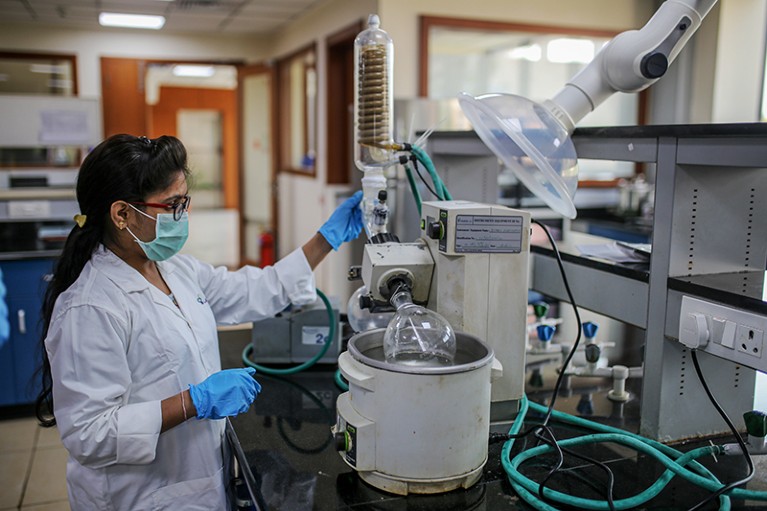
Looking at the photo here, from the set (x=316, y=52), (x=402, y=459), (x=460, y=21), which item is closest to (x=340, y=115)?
(x=316, y=52)

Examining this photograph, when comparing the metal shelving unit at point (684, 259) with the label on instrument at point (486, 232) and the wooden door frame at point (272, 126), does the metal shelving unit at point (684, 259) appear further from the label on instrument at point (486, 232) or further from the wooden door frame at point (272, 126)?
the wooden door frame at point (272, 126)

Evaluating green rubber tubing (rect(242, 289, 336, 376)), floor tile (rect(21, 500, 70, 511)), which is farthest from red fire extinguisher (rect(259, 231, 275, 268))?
green rubber tubing (rect(242, 289, 336, 376))

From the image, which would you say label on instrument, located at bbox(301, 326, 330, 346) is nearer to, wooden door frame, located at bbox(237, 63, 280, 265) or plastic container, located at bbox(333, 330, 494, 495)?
plastic container, located at bbox(333, 330, 494, 495)

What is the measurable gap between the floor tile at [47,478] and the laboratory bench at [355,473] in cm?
149

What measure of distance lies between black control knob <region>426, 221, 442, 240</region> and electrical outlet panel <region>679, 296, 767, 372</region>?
1.55ft

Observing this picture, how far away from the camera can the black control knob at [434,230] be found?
130cm

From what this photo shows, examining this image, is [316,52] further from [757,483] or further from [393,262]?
[757,483]

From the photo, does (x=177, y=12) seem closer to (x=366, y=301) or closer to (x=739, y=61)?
(x=739, y=61)

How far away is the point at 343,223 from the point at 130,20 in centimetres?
492

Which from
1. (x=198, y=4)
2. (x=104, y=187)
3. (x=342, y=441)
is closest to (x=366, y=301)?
(x=342, y=441)

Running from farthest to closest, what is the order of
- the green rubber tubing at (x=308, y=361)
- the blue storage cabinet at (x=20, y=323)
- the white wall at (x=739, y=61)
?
the white wall at (x=739, y=61) → the blue storage cabinet at (x=20, y=323) → the green rubber tubing at (x=308, y=361)

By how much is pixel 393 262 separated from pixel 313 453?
410 mm

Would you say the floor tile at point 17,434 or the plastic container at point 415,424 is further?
the floor tile at point 17,434

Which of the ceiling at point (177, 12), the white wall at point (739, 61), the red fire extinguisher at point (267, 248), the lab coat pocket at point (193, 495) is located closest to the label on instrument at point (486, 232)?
the lab coat pocket at point (193, 495)
